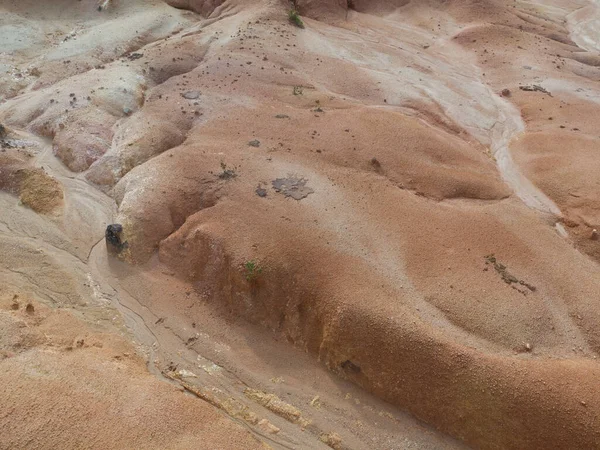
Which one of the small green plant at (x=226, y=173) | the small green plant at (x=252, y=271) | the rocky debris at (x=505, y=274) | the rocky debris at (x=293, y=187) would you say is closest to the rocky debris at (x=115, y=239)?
the small green plant at (x=226, y=173)

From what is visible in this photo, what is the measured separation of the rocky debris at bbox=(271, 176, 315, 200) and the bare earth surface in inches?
2.9

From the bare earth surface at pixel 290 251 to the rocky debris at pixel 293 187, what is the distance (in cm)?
7

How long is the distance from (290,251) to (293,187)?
8.37 feet

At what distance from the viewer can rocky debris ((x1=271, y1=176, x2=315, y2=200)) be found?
1346 centimetres

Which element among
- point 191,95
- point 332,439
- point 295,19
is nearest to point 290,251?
point 332,439

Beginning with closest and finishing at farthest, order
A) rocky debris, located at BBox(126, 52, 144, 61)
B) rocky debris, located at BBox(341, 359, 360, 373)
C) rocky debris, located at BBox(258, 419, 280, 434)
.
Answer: rocky debris, located at BBox(258, 419, 280, 434)
rocky debris, located at BBox(341, 359, 360, 373)
rocky debris, located at BBox(126, 52, 144, 61)

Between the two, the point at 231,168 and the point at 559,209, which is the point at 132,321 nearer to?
the point at 231,168

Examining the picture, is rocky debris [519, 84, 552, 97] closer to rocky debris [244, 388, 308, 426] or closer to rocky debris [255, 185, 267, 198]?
rocky debris [255, 185, 267, 198]

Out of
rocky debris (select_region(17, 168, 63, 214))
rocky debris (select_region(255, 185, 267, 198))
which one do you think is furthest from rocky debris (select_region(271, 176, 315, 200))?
rocky debris (select_region(17, 168, 63, 214))

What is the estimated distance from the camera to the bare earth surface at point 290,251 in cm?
944

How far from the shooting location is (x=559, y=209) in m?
14.6

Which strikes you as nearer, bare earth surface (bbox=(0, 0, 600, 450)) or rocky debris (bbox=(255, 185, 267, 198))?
bare earth surface (bbox=(0, 0, 600, 450))

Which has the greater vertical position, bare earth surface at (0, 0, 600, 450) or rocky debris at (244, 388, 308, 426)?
bare earth surface at (0, 0, 600, 450)

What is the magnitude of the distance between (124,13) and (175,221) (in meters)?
17.1
